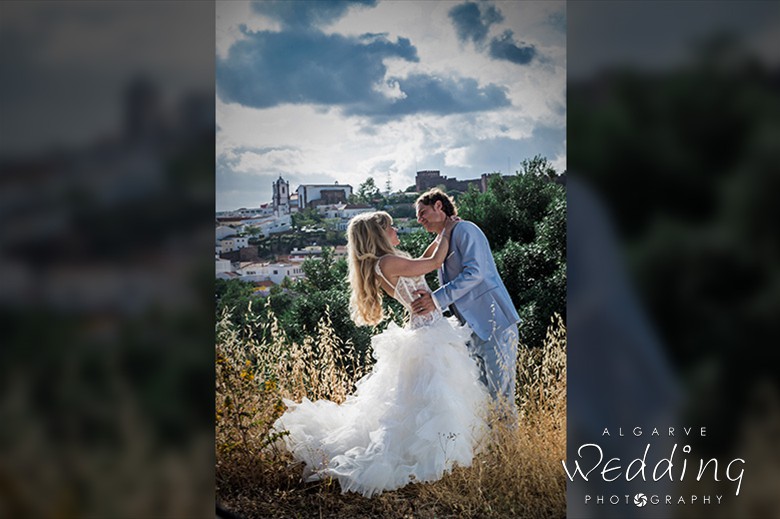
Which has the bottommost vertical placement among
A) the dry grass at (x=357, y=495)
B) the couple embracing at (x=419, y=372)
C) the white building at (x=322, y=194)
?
the dry grass at (x=357, y=495)

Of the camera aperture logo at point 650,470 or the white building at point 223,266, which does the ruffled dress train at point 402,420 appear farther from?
the white building at point 223,266

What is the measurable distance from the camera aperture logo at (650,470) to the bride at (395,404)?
130cm

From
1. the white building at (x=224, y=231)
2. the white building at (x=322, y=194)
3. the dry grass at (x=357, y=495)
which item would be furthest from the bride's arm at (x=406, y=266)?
the white building at (x=224, y=231)

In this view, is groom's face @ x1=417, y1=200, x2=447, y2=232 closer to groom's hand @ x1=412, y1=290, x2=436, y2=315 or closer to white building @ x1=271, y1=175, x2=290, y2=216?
groom's hand @ x1=412, y1=290, x2=436, y2=315

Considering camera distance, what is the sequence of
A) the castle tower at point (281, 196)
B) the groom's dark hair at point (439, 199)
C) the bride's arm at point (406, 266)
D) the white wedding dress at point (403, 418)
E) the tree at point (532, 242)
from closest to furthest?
the white wedding dress at point (403, 418) < the bride's arm at point (406, 266) < the groom's dark hair at point (439, 199) < the castle tower at point (281, 196) < the tree at point (532, 242)

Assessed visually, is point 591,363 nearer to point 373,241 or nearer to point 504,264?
point 373,241

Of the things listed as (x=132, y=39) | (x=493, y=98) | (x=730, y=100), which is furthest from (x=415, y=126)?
(x=132, y=39)

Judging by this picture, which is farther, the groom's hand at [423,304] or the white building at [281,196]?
the white building at [281,196]

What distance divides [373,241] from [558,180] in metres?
2.12

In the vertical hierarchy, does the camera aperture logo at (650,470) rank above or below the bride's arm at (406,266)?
below

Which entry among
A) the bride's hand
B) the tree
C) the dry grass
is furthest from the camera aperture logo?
the tree

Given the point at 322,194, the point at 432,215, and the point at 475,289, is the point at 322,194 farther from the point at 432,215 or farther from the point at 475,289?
the point at 475,289

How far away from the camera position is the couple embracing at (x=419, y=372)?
3.08 meters

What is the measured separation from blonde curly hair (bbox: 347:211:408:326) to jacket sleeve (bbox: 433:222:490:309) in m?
0.29
